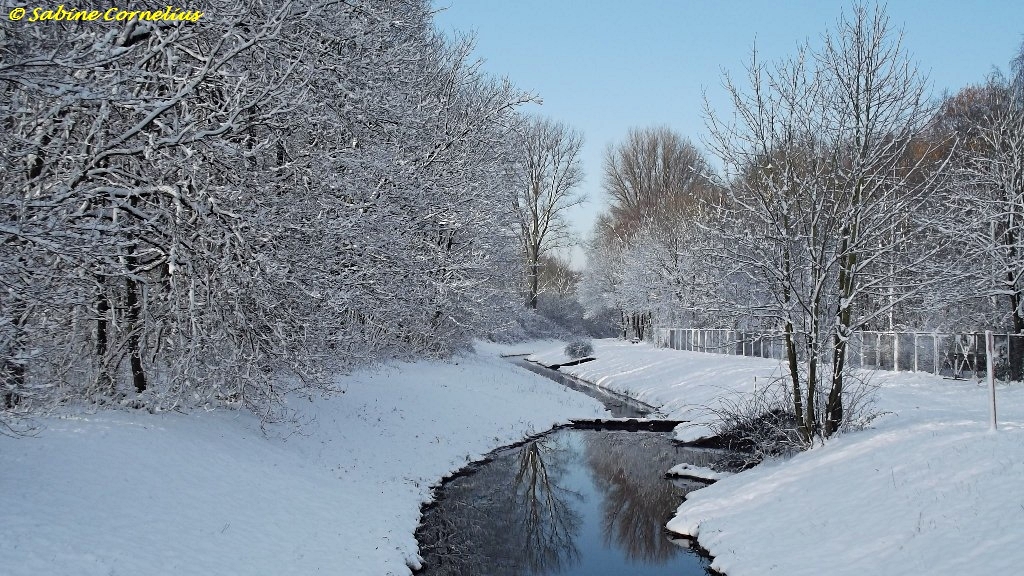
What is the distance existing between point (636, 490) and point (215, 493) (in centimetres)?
811

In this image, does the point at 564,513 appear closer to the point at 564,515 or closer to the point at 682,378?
the point at 564,515

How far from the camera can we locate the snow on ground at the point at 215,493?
6.92 m

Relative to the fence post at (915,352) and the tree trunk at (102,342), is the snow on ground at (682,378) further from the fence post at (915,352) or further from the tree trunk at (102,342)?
the tree trunk at (102,342)

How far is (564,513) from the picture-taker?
12.8 metres

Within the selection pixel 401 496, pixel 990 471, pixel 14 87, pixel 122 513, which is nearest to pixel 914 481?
pixel 990 471

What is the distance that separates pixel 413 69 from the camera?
20703 mm

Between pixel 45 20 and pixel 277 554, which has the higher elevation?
pixel 45 20

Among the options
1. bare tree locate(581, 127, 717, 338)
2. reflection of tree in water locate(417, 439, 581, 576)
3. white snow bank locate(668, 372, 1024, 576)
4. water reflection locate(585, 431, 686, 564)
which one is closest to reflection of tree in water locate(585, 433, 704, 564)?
water reflection locate(585, 431, 686, 564)

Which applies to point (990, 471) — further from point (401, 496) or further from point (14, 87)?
point (14, 87)

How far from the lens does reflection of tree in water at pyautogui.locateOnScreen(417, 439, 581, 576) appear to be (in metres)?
10.0

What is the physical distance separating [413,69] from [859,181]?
13.5m

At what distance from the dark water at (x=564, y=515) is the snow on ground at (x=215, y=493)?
2.23 feet
